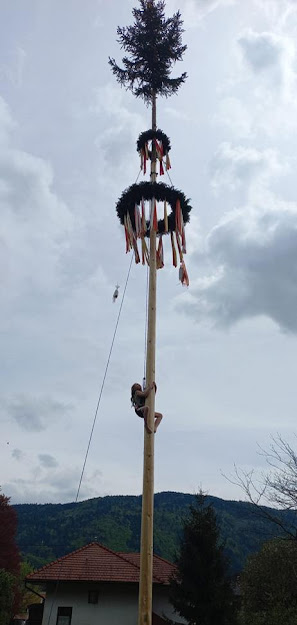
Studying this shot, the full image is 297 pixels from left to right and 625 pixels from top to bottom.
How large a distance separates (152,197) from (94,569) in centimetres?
1826

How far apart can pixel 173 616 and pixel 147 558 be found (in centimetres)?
1746

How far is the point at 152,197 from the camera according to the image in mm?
9023

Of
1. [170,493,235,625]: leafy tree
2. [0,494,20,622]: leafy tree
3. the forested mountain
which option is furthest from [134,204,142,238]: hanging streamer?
the forested mountain

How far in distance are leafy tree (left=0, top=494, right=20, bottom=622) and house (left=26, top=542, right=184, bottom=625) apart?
17013 mm

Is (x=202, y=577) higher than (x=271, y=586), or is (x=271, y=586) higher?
(x=202, y=577)

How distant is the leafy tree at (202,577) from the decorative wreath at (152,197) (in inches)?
443

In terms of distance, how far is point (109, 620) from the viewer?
19.6 metres

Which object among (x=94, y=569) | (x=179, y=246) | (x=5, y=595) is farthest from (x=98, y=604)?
(x=179, y=246)

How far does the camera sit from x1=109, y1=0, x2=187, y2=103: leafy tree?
1066 centimetres

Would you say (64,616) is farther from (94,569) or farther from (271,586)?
(271,586)

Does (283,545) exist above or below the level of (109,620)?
above

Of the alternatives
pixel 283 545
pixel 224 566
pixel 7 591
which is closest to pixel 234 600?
pixel 224 566

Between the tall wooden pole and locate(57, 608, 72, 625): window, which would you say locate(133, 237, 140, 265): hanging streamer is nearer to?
the tall wooden pole

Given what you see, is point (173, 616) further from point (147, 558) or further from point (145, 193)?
point (145, 193)
